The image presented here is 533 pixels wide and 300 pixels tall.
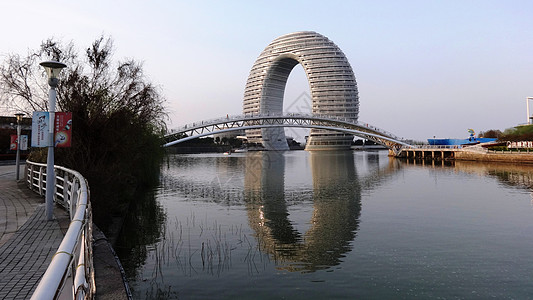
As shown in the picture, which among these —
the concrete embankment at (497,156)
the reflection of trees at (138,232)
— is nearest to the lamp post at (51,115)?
the reflection of trees at (138,232)

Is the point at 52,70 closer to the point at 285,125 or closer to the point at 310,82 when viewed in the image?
the point at 285,125

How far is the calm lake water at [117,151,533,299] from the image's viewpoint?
6.77 meters

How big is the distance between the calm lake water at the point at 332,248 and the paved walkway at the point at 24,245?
1.76m

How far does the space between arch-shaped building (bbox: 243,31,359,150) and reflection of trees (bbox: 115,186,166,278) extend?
115 m

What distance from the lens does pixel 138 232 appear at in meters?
11.5

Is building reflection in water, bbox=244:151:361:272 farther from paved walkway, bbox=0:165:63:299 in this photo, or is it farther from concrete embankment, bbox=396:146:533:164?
concrete embankment, bbox=396:146:533:164

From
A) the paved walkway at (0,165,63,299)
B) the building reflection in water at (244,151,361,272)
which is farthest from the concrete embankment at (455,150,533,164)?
the paved walkway at (0,165,63,299)

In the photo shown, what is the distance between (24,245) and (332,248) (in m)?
6.39

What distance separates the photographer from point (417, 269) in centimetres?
763

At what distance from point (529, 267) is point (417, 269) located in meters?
2.22

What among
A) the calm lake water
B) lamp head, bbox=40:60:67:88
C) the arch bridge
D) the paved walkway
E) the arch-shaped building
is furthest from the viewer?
the arch-shaped building

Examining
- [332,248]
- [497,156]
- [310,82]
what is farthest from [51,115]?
[310,82]

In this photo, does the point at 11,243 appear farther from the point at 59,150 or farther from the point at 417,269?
the point at 417,269

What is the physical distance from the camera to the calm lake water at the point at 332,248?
6770mm
